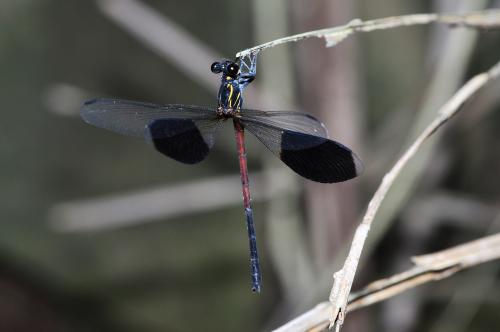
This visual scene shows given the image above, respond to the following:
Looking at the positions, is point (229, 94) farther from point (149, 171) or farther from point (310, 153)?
point (149, 171)

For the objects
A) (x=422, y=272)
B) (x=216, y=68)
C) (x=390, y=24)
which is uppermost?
(x=216, y=68)

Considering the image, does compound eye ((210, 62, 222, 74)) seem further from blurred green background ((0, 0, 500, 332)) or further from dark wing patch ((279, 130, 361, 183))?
blurred green background ((0, 0, 500, 332))

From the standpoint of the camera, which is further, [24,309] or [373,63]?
[24,309]

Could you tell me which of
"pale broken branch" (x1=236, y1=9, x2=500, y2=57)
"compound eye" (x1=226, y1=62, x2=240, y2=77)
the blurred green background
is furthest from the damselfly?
the blurred green background

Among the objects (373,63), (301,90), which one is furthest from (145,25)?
(373,63)

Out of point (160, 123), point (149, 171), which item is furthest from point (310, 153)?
point (149, 171)

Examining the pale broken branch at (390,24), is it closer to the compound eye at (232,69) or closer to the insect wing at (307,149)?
the insect wing at (307,149)

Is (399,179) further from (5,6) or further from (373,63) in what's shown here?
(5,6)
